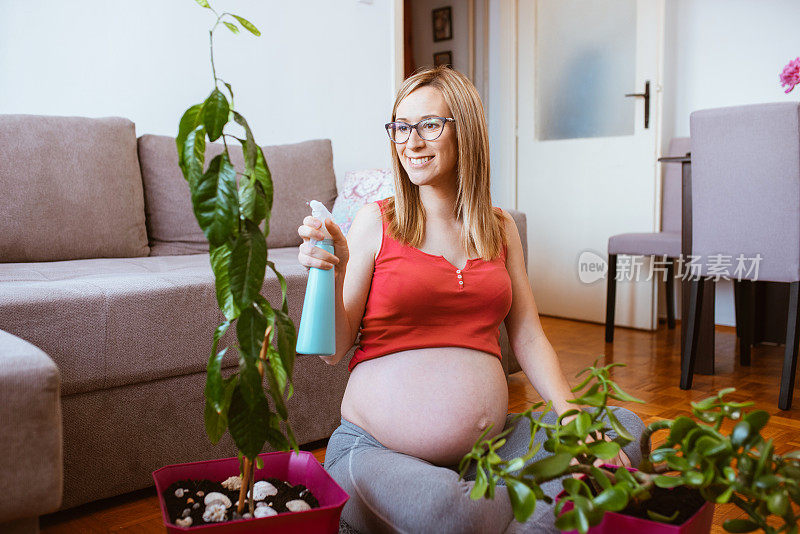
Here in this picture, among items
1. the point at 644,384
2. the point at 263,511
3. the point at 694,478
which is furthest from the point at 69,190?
the point at 644,384

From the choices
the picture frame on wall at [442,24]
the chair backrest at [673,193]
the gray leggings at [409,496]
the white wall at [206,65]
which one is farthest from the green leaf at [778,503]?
the picture frame on wall at [442,24]

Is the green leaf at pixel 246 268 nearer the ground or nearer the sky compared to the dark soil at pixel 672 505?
nearer the sky

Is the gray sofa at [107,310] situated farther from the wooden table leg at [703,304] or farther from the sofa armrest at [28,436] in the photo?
the wooden table leg at [703,304]

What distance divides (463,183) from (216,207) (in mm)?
578

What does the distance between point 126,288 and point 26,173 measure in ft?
2.55

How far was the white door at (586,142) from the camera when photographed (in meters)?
3.46

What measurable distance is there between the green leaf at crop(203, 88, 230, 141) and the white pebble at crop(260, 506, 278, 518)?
45 centimetres

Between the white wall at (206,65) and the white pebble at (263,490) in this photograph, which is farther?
the white wall at (206,65)

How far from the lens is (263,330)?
2.56ft

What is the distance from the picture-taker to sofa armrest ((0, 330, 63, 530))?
825 mm

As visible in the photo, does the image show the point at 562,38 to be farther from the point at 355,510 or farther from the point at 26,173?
the point at 355,510

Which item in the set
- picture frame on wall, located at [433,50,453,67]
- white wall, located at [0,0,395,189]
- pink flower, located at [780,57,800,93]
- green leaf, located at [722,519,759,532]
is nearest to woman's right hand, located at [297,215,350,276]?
green leaf, located at [722,519,759,532]

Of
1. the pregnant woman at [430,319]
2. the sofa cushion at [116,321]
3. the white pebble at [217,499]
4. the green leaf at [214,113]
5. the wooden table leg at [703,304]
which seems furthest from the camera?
the wooden table leg at [703,304]

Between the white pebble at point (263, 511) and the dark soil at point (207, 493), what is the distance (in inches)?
1.1
